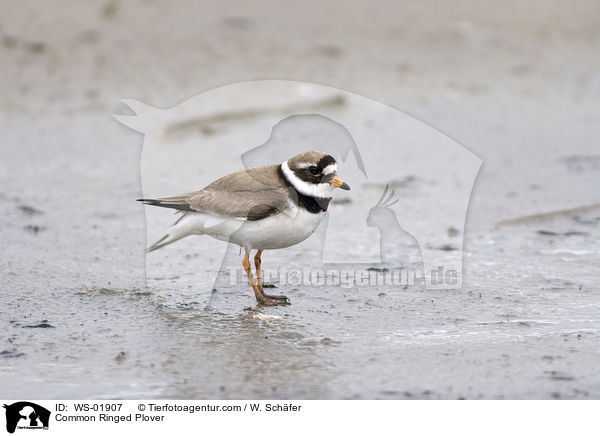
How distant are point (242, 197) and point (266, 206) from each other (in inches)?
9.1

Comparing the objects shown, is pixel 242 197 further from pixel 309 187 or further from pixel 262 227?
pixel 309 187

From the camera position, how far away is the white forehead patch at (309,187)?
6062 mm

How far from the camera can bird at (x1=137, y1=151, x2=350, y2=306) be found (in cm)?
598

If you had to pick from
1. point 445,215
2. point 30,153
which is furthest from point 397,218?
point 30,153

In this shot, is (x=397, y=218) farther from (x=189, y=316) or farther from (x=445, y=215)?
(x=189, y=316)
